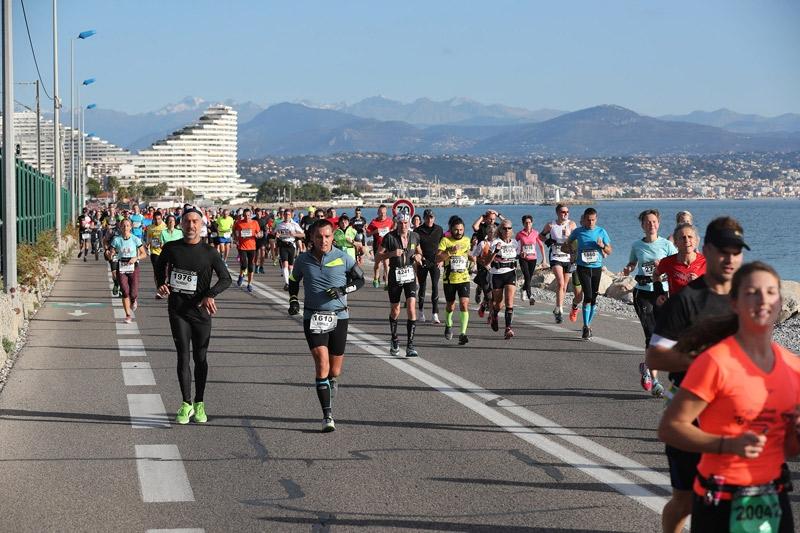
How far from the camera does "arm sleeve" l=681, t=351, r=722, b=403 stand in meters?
4.35

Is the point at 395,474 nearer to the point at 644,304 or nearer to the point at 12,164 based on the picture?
the point at 644,304

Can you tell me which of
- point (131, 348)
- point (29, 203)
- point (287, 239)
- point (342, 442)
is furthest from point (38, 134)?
point (342, 442)

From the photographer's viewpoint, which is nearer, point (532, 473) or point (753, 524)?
point (753, 524)

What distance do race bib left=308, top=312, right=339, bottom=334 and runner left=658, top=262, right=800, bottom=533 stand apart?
6098 mm

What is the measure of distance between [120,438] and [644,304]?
539cm

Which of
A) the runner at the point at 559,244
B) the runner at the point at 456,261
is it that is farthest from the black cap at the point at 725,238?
the runner at the point at 559,244

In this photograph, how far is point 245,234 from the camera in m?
28.1

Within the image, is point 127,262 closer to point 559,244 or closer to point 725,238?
point 559,244

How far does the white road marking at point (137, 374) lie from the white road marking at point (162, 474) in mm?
3659

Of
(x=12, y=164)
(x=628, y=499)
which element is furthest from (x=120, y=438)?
(x=12, y=164)

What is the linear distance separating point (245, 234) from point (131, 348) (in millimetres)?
11885

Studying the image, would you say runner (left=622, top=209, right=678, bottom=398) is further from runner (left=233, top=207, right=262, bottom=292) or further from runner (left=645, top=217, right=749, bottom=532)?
runner (left=233, top=207, right=262, bottom=292)

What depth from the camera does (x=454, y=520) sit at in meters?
6.99

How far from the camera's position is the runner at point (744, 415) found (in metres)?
4.36
